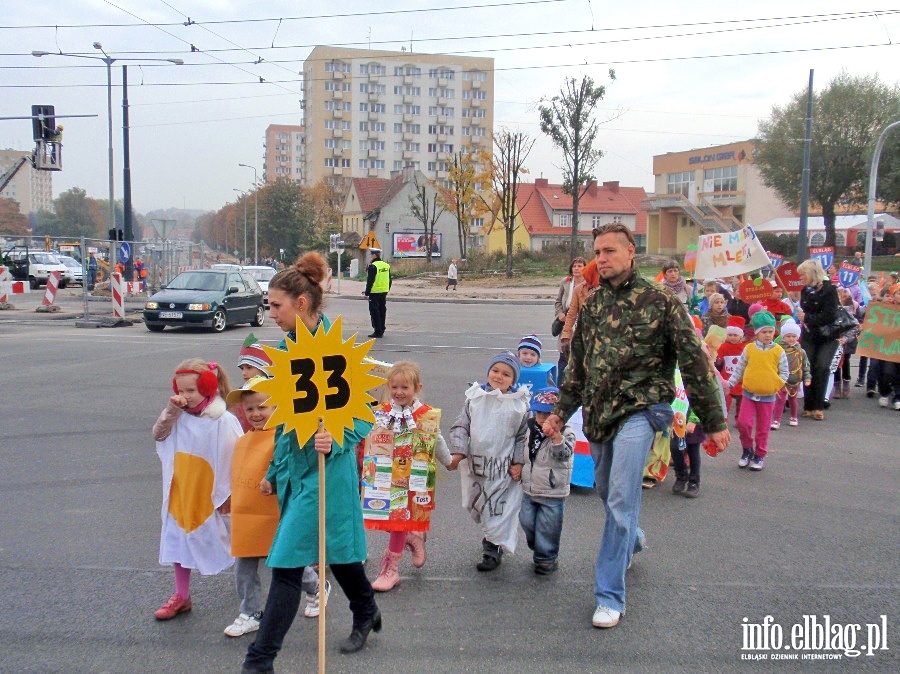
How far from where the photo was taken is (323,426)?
3426 mm

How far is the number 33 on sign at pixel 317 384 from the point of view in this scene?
336cm

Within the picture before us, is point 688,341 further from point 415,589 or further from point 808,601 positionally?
point 415,589

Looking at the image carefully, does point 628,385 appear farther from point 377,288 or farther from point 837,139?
point 837,139

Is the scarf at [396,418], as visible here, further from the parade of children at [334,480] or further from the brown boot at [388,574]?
the brown boot at [388,574]

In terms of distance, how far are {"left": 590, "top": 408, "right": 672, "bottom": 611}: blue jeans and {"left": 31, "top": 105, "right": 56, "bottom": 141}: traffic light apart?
25.6 m

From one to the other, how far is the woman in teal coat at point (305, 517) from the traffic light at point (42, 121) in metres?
24.8

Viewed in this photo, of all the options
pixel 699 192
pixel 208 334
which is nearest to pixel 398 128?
pixel 699 192

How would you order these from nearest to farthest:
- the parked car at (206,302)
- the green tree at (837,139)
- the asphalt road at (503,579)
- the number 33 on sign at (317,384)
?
the number 33 on sign at (317,384) → the asphalt road at (503,579) → the parked car at (206,302) → the green tree at (837,139)

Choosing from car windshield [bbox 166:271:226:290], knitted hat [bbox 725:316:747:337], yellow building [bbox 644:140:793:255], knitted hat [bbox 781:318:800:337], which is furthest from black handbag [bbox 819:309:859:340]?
yellow building [bbox 644:140:793:255]

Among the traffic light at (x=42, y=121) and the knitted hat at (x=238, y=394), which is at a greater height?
the traffic light at (x=42, y=121)

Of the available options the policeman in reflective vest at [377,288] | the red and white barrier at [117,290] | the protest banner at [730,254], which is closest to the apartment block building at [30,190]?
the red and white barrier at [117,290]

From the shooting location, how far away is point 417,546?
4.73 meters

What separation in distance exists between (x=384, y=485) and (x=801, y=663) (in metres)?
2.28

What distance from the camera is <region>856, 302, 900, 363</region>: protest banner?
10.3 m
